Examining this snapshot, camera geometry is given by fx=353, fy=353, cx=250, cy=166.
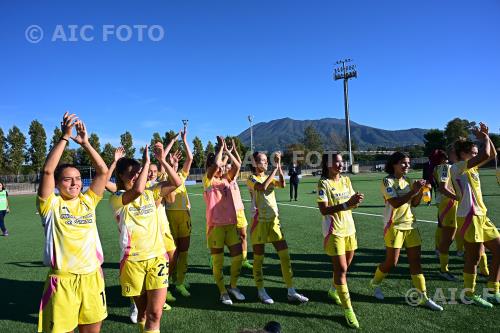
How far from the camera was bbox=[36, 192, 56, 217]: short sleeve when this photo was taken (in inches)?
116

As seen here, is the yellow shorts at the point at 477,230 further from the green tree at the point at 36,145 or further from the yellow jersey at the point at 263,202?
the green tree at the point at 36,145

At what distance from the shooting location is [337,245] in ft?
15.0

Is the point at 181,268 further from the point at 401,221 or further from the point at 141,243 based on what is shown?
the point at 401,221

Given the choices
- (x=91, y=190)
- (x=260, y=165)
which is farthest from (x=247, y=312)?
(x=91, y=190)

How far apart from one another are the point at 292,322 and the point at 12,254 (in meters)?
8.38

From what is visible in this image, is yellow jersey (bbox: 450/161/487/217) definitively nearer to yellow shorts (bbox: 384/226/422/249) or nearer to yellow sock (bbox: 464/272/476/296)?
yellow shorts (bbox: 384/226/422/249)

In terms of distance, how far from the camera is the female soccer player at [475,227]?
484 cm

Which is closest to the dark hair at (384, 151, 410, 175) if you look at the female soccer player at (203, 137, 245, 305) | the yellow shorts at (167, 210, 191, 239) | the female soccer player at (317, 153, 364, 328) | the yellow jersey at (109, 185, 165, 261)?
the female soccer player at (317, 153, 364, 328)

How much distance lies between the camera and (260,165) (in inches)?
223

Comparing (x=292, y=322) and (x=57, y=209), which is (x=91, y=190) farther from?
(x=292, y=322)

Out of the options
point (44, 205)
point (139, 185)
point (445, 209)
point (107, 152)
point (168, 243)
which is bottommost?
point (168, 243)

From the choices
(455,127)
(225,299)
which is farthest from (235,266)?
(455,127)

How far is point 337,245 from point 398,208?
1144 mm

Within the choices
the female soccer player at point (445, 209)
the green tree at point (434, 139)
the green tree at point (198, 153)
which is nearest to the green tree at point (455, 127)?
the green tree at point (434, 139)
